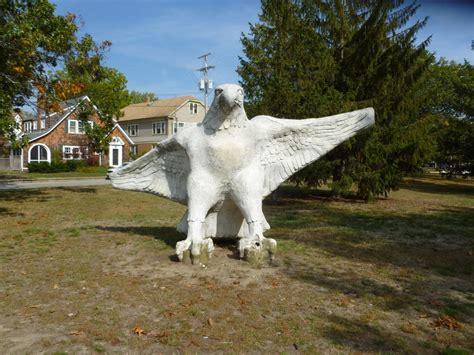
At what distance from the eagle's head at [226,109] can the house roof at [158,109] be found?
38151 mm

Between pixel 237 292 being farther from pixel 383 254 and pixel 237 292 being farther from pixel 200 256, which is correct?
pixel 383 254

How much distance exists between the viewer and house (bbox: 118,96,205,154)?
1722 inches

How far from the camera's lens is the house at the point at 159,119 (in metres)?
43.8

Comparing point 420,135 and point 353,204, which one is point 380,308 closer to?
point 353,204

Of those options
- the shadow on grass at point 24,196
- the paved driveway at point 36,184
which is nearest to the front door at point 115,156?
the paved driveway at point 36,184

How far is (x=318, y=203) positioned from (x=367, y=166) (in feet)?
7.01

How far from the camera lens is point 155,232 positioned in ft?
27.5

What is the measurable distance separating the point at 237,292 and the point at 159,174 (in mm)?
2680

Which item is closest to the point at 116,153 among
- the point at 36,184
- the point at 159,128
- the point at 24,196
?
the point at 159,128

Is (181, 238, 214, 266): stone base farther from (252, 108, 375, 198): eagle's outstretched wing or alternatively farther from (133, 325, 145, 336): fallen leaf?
(133, 325, 145, 336): fallen leaf

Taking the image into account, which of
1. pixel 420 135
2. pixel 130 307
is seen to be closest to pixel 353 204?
pixel 420 135

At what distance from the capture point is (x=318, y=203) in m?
14.8

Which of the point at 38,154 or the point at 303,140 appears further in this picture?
the point at 38,154

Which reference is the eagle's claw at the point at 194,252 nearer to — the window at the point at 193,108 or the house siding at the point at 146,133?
the house siding at the point at 146,133
